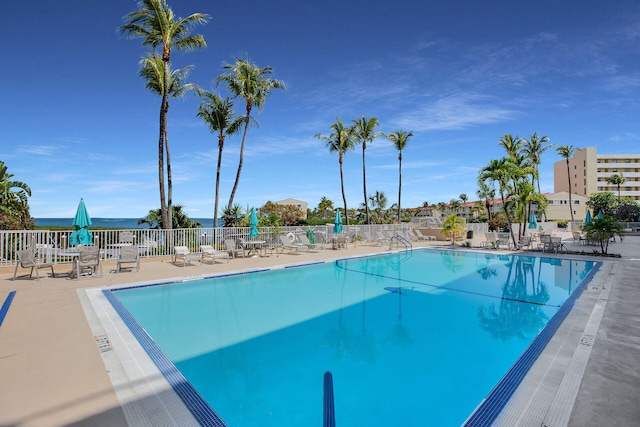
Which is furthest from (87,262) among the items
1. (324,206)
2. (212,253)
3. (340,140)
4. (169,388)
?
(324,206)

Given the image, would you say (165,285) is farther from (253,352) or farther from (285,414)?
(285,414)

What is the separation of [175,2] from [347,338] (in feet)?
53.8

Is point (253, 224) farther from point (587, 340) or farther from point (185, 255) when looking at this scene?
point (587, 340)

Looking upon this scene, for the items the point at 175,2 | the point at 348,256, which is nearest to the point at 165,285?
the point at 348,256

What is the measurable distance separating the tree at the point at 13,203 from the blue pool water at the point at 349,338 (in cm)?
1226

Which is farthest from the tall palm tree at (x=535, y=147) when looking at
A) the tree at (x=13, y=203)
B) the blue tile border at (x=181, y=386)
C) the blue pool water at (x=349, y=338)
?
the tree at (x=13, y=203)

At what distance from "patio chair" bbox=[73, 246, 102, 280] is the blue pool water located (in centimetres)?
194

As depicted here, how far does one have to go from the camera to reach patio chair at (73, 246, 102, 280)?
8320 mm

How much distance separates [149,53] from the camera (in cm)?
1484

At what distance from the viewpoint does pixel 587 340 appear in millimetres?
4293

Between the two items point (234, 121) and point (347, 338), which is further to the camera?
point (234, 121)

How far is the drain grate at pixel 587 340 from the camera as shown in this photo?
4.18 m

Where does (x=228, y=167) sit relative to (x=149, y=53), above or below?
below

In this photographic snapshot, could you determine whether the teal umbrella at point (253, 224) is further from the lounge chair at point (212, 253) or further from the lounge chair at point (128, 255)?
the lounge chair at point (128, 255)
